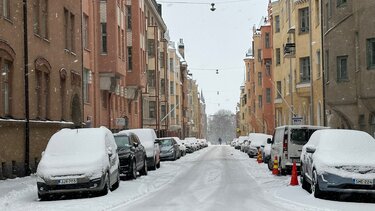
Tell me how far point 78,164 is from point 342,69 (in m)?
17.8

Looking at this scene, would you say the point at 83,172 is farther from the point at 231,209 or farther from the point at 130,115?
the point at 130,115

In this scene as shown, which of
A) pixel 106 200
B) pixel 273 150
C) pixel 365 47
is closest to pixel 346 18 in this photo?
pixel 365 47

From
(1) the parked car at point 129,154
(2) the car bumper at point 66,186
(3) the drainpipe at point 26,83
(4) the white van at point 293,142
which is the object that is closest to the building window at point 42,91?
(3) the drainpipe at point 26,83

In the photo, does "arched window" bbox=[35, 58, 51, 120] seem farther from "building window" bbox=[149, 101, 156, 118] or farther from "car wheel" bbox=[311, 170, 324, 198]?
"building window" bbox=[149, 101, 156, 118]

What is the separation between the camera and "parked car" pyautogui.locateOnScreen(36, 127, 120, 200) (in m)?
16.2

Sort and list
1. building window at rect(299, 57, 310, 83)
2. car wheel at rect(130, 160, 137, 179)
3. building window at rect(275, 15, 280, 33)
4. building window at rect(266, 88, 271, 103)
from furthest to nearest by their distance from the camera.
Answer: building window at rect(266, 88, 271, 103)
building window at rect(275, 15, 280, 33)
building window at rect(299, 57, 310, 83)
car wheel at rect(130, 160, 137, 179)

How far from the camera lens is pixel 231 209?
1326 centimetres

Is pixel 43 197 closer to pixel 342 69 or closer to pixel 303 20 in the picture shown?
pixel 342 69

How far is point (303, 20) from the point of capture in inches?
1873

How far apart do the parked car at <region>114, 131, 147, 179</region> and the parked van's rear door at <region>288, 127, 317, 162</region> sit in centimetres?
557

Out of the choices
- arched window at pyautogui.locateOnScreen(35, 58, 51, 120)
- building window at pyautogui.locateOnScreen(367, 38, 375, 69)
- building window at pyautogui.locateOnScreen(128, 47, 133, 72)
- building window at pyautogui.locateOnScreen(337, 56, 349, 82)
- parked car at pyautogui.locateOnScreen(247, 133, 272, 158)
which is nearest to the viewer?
building window at pyautogui.locateOnScreen(367, 38, 375, 69)

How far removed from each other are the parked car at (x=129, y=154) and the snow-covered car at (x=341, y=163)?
7177 mm

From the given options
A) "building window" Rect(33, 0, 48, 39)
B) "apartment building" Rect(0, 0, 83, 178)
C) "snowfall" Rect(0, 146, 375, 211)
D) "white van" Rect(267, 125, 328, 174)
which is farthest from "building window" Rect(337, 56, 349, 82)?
"building window" Rect(33, 0, 48, 39)

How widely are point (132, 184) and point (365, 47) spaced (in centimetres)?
1169
